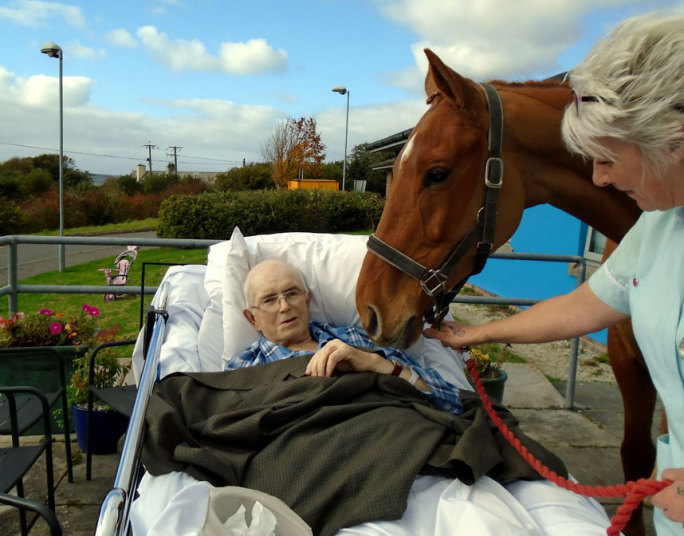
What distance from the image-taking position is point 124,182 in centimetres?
3112

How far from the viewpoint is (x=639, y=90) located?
1121mm

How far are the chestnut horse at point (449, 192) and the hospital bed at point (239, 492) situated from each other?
575mm

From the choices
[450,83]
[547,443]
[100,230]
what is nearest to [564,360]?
[547,443]

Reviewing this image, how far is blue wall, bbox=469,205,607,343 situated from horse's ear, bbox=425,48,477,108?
5043 mm

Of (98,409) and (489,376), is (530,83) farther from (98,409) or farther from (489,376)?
(98,409)

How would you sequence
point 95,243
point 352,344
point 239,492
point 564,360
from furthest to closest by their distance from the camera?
point 564,360 → point 95,243 → point 352,344 → point 239,492

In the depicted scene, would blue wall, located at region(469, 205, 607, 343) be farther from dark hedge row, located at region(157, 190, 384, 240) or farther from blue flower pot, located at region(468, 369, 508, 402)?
dark hedge row, located at region(157, 190, 384, 240)

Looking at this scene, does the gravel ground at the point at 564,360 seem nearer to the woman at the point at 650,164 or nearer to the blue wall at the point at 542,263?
the blue wall at the point at 542,263

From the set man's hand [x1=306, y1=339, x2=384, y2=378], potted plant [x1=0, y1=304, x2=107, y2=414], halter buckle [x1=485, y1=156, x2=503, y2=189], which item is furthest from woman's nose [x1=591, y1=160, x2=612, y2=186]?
potted plant [x1=0, y1=304, x2=107, y2=414]

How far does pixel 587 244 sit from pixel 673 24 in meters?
5.46

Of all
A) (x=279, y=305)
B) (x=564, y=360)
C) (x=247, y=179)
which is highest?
(x=247, y=179)

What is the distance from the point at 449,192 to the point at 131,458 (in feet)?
4.31

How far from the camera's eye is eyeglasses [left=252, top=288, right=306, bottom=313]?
2.58 metres

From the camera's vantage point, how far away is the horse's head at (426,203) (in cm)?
182
